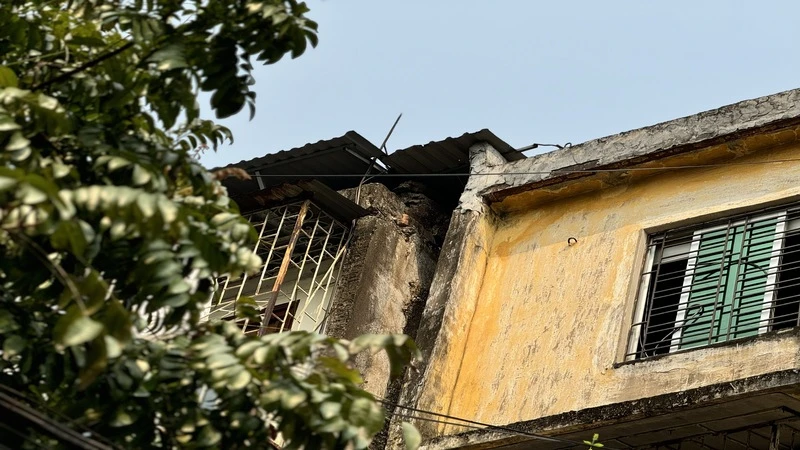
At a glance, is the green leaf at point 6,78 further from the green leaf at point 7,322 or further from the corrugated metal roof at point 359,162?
the corrugated metal roof at point 359,162

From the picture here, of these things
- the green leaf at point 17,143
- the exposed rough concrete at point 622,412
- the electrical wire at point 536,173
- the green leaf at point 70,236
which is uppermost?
the electrical wire at point 536,173

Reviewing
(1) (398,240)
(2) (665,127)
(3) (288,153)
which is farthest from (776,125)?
(3) (288,153)

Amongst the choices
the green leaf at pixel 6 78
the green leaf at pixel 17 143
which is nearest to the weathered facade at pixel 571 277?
the green leaf at pixel 6 78

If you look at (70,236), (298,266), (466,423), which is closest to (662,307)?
(466,423)

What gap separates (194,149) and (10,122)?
1086mm

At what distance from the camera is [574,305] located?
30.2 ft

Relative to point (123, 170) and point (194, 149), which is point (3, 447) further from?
point (194, 149)

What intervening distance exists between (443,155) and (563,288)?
1870 mm

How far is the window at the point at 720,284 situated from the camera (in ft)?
27.4

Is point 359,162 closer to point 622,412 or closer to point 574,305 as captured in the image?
point 574,305

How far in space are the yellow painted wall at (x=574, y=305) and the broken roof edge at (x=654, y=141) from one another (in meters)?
0.19

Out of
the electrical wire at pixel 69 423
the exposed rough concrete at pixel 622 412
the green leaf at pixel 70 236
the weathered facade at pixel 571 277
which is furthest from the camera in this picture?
the weathered facade at pixel 571 277

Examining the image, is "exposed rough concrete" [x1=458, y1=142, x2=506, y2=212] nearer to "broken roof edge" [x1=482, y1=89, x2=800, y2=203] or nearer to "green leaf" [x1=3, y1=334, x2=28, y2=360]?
"broken roof edge" [x1=482, y1=89, x2=800, y2=203]

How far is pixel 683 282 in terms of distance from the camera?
8.90 metres
